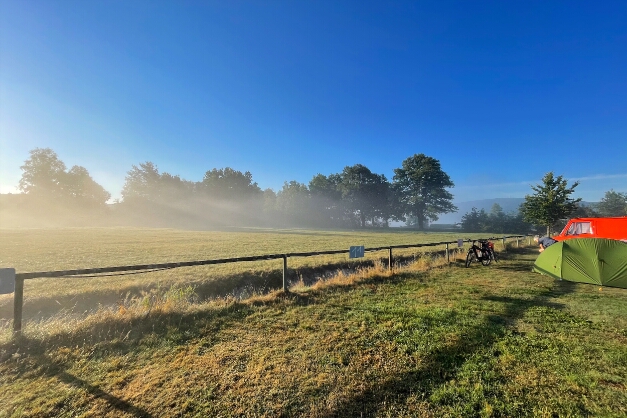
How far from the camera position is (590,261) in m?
8.09

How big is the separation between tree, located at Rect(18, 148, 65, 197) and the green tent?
81509 mm

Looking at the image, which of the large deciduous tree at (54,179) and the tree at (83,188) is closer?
the large deciduous tree at (54,179)

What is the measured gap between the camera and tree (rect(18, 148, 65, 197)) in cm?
5469

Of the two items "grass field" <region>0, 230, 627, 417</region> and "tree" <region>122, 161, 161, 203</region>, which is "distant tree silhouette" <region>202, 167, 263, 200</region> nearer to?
"tree" <region>122, 161, 161, 203</region>

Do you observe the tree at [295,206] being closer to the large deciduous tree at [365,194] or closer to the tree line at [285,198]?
the tree line at [285,198]

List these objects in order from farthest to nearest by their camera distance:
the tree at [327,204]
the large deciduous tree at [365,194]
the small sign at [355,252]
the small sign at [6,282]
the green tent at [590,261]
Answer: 1. the tree at [327,204]
2. the large deciduous tree at [365,194]
3. the small sign at [355,252]
4. the green tent at [590,261]
5. the small sign at [6,282]

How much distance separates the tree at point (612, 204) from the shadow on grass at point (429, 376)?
288 feet

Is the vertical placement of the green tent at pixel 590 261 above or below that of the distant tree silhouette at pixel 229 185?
below

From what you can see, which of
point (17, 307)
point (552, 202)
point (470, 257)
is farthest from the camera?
point (552, 202)

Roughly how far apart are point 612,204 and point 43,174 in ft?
459

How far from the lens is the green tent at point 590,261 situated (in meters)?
7.61

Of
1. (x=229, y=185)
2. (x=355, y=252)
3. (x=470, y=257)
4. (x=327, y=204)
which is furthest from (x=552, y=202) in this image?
(x=229, y=185)

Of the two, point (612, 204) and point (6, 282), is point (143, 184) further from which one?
point (612, 204)

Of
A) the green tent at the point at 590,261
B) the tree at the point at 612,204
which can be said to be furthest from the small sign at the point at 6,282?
the tree at the point at 612,204
